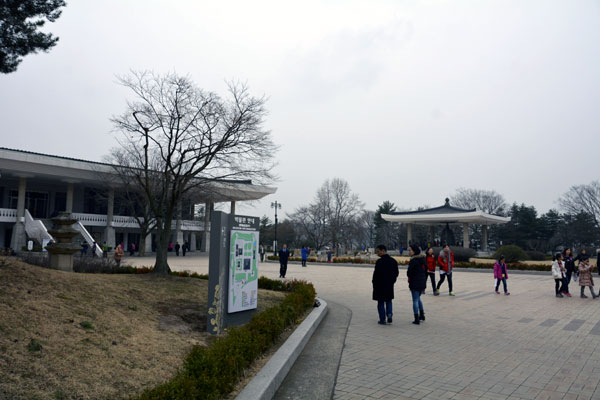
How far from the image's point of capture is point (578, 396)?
15.3 feet

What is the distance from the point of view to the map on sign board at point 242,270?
7379mm

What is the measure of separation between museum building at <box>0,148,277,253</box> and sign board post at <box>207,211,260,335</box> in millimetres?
21732

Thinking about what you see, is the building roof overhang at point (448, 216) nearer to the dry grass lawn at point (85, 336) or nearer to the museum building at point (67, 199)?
the museum building at point (67, 199)

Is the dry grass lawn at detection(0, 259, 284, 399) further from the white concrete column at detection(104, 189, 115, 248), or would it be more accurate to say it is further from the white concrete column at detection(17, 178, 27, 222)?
the white concrete column at detection(104, 189, 115, 248)

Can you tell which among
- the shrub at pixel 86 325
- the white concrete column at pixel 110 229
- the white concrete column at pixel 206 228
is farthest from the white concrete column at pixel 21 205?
the shrub at pixel 86 325

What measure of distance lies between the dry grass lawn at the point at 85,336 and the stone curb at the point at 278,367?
3.38 feet

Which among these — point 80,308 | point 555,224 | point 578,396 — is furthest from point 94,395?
point 555,224

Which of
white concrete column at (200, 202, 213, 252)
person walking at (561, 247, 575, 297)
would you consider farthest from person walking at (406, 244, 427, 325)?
white concrete column at (200, 202, 213, 252)

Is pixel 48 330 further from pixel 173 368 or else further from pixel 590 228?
pixel 590 228

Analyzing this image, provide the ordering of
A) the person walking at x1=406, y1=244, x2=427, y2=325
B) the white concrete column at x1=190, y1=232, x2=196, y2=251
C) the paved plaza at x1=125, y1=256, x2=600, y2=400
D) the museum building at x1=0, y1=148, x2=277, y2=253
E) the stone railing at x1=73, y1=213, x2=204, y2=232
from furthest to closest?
the white concrete column at x1=190, y1=232, x2=196, y2=251, the stone railing at x1=73, y1=213, x2=204, y2=232, the museum building at x1=0, y1=148, x2=277, y2=253, the person walking at x1=406, y1=244, x2=427, y2=325, the paved plaza at x1=125, y1=256, x2=600, y2=400

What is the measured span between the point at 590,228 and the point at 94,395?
6813 cm

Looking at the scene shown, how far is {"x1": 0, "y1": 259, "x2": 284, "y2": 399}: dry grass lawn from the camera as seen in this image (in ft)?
12.8

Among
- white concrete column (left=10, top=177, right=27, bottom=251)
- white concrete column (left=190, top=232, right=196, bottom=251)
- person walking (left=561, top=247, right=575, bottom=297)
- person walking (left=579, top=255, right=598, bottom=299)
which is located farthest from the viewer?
white concrete column (left=190, top=232, right=196, bottom=251)

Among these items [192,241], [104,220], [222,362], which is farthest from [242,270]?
[192,241]
